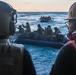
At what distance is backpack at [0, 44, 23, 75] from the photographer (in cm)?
118

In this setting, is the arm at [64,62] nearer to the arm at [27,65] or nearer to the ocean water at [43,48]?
the arm at [27,65]

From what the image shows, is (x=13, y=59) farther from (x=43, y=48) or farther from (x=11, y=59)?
(x=43, y=48)

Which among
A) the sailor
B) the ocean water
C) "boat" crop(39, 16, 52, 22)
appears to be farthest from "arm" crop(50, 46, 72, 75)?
"boat" crop(39, 16, 52, 22)

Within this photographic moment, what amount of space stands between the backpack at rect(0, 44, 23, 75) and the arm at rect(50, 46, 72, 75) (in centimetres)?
19

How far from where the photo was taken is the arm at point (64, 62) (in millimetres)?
1237

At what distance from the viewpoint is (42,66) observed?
173 inches

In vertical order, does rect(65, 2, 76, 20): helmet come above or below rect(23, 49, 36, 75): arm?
above

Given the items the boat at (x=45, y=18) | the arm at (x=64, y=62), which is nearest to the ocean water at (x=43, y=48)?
the boat at (x=45, y=18)

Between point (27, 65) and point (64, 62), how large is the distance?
0.19 m

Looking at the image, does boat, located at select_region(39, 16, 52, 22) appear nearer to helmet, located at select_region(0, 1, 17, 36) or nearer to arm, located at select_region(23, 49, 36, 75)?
helmet, located at select_region(0, 1, 17, 36)

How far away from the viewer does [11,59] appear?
3.91ft

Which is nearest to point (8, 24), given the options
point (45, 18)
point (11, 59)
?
point (11, 59)

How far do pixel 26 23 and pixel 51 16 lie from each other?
73 centimetres

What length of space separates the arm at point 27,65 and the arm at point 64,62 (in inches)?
5.5
